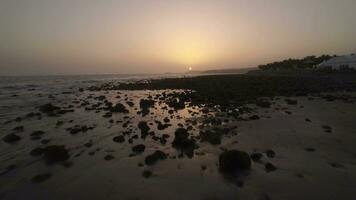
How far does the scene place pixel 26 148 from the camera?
12305 mm

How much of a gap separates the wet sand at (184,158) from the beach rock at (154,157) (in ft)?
0.17

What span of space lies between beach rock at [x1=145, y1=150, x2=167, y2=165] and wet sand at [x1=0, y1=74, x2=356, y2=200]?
0.17ft

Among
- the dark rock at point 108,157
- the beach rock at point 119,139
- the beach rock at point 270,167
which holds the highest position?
the beach rock at point 119,139

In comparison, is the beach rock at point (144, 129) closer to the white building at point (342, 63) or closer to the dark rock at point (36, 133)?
the dark rock at point (36, 133)

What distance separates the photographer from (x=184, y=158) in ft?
33.6

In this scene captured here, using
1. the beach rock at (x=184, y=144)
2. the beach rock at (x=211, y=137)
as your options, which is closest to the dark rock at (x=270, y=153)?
the beach rock at (x=211, y=137)

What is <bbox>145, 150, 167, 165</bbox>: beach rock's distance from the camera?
9928 mm

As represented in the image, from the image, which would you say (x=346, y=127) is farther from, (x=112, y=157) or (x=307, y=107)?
(x=112, y=157)

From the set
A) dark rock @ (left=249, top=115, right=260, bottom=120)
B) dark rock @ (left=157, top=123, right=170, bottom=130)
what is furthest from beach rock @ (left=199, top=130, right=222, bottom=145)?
dark rock @ (left=249, top=115, right=260, bottom=120)

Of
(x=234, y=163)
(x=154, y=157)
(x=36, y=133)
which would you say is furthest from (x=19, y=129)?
(x=234, y=163)

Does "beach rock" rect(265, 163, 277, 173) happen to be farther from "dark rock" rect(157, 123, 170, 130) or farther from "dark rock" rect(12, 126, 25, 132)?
"dark rock" rect(12, 126, 25, 132)

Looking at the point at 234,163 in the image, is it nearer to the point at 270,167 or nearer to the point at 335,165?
the point at 270,167

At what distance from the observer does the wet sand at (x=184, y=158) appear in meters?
7.64

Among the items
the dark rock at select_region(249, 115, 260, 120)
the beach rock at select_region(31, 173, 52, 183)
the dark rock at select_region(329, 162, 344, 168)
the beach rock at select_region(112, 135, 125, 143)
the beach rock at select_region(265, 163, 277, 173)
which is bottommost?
the beach rock at select_region(31, 173, 52, 183)
